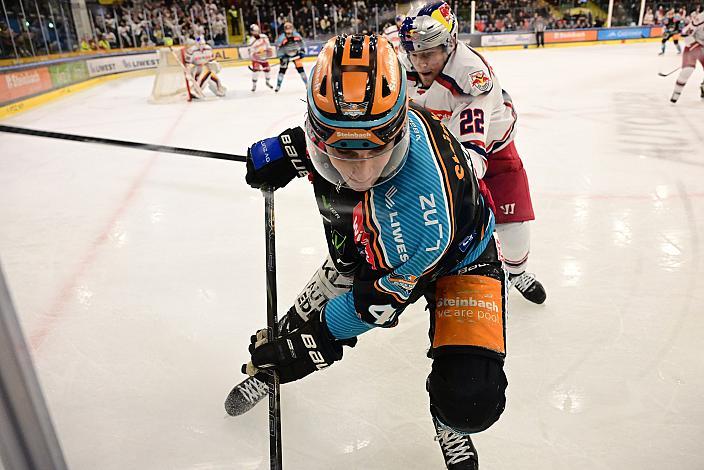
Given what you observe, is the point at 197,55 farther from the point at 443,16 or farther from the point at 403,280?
the point at 403,280

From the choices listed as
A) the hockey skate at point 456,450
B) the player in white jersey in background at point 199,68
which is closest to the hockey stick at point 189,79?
the player in white jersey in background at point 199,68

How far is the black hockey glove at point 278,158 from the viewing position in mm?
1619

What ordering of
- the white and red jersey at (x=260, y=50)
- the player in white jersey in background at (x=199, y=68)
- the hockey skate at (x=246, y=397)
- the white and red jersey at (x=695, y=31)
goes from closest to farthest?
the hockey skate at (x=246, y=397) → the white and red jersey at (x=695, y=31) → the player in white jersey in background at (x=199, y=68) → the white and red jersey at (x=260, y=50)

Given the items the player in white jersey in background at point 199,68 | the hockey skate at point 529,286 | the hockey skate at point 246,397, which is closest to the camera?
the hockey skate at point 246,397

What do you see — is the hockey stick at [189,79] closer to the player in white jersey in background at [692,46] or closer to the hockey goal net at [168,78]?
the hockey goal net at [168,78]

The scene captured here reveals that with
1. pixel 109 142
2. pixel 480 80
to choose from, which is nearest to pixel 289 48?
pixel 109 142

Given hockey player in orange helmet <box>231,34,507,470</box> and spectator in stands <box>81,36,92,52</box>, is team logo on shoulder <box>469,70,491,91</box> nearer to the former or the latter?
hockey player in orange helmet <box>231,34,507,470</box>

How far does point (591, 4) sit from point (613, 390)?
2000cm

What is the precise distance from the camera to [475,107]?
6.10 feet

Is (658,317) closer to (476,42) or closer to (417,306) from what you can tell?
(417,306)

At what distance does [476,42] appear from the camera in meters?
17.0

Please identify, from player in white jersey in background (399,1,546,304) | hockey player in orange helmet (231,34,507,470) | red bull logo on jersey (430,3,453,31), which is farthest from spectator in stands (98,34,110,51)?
hockey player in orange helmet (231,34,507,470)

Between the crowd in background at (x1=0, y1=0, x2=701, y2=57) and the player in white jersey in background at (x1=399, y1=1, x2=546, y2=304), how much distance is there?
750 centimetres

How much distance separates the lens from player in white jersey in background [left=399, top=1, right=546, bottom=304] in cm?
186
